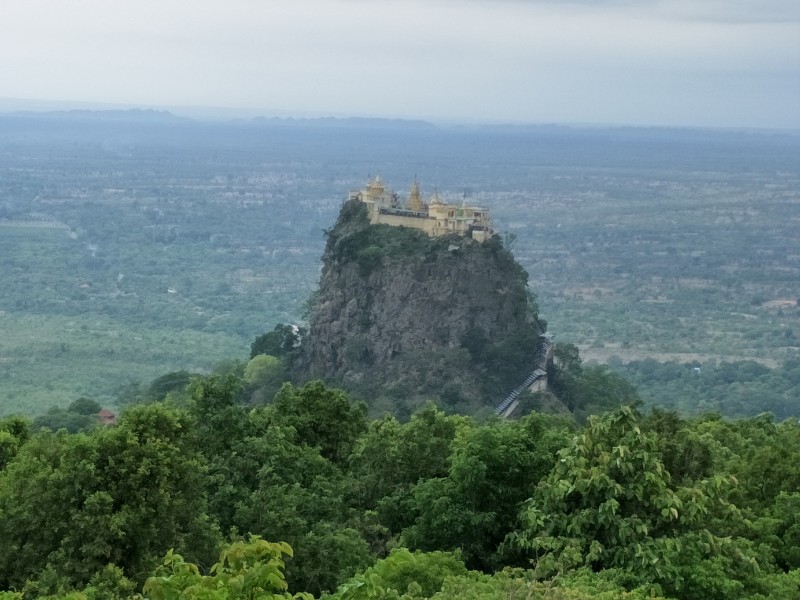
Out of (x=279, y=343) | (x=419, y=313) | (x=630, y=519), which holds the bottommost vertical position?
(x=279, y=343)

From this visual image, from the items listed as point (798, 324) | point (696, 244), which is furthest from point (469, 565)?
point (696, 244)

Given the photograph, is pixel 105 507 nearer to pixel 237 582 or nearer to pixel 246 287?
pixel 237 582

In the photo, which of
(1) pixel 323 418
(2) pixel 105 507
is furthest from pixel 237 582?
(1) pixel 323 418

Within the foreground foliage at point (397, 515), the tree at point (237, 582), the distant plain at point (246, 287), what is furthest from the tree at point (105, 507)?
the distant plain at point (246, 287)

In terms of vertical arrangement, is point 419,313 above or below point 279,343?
above

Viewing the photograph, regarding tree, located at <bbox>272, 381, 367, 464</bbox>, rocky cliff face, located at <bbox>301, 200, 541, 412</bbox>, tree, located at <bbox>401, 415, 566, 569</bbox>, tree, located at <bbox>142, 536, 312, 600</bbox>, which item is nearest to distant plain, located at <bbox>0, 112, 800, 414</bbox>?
rocky cliff face, located at <bbox>301, 200, 541, 412</bbox>

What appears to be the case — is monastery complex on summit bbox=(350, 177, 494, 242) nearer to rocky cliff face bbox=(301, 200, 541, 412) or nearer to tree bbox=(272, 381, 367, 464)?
rocky cliff face bbox=(301, 200, 541, 412)

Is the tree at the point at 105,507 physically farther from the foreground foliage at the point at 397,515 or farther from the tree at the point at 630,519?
the tree at the point at 630,519

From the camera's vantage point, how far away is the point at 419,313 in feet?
217

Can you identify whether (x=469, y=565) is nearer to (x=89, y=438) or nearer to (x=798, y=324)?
(x=89, y=438)

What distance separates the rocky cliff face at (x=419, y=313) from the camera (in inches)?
2512

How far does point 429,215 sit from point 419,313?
4815 mm

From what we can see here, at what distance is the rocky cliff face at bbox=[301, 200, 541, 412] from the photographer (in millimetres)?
63812

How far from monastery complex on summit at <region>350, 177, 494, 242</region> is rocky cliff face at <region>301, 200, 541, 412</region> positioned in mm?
510
